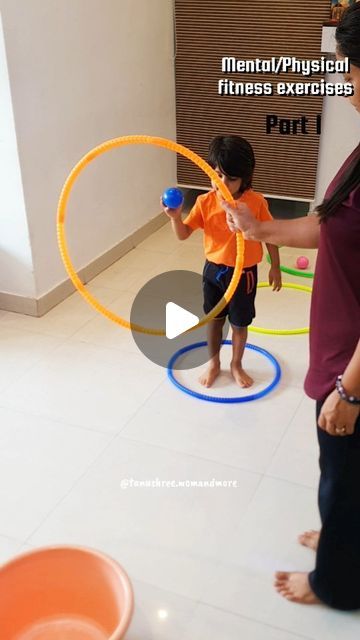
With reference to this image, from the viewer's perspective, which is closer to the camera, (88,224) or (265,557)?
(265,557)

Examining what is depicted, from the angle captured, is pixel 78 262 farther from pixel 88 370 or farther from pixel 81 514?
pixel 81 514

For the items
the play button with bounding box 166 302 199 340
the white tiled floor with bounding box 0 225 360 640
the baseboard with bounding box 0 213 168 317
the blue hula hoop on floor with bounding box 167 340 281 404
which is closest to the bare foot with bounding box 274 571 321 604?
the white tiled floor with bounding box 0 225 360 640

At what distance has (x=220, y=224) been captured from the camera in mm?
2205

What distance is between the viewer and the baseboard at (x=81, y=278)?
301 cm

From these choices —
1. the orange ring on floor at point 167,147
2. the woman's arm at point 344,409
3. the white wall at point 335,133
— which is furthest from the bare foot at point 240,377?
the white wall at point 335,133

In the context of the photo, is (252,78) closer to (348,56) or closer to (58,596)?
(348,56)

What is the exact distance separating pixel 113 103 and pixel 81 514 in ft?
7.08

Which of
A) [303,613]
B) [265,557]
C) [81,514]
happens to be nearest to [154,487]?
[81,514]

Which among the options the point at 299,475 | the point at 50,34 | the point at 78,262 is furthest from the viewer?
the point at 78,262

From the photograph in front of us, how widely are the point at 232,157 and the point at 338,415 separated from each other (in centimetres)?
103

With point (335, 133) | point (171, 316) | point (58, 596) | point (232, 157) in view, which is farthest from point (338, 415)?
point (335, 133)

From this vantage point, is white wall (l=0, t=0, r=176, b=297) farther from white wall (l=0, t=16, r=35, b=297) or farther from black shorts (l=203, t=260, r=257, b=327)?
black shorts (l=203, t=260, r=257, b=327)

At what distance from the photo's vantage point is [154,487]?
1981mm

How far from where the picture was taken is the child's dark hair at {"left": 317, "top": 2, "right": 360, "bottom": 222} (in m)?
1.11
